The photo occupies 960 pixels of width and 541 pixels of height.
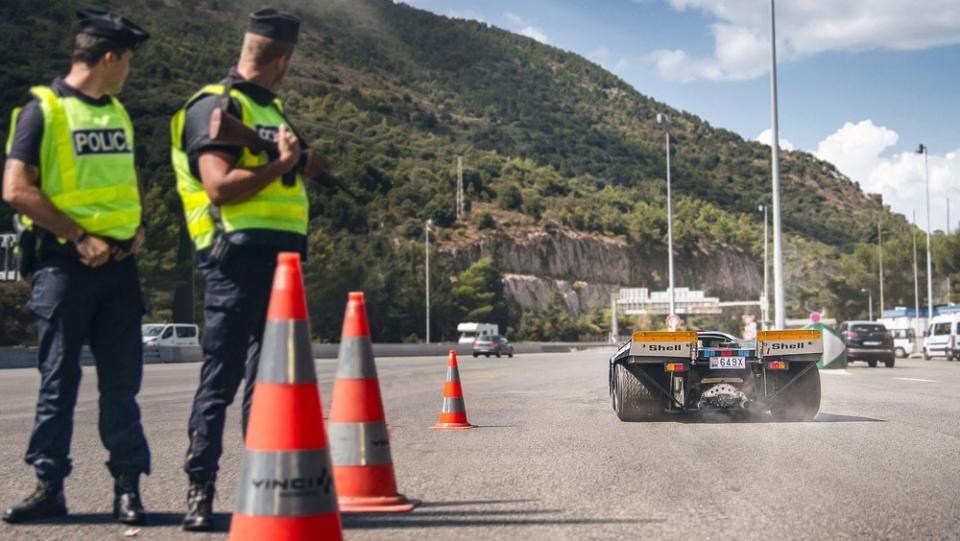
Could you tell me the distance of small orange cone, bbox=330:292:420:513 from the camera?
5.42m

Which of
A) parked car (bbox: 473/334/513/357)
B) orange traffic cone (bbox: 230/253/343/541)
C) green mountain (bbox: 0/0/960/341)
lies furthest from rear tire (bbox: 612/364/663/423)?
parked car (bbox: 473/334/513/357)

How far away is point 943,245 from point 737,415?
92.5 metres

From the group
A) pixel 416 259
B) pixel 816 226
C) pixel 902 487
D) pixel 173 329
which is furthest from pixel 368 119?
pixel 902 487

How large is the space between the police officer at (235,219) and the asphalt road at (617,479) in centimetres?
46

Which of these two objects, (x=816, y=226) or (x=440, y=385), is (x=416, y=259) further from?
(x=816, y=226)

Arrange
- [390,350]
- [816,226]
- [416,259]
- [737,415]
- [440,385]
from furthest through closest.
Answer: [816,226] < [416,259] < [390,350] < [440,385] < [737,415]

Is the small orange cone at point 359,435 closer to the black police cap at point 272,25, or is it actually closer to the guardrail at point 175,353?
the black police cap at point 272,25

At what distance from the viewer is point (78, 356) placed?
5.02 m

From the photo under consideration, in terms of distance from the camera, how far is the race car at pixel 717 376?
11.3 metres

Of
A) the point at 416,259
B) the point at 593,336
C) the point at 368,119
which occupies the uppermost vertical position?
the point at 368,119

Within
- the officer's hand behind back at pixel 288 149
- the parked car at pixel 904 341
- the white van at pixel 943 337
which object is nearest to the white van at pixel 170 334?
the white van at pixel 943 337

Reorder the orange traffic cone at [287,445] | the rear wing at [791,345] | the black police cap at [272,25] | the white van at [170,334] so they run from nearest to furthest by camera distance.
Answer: the orange traffic cone at [287,445] < the black police cap at [272,25] < the rear wing at [791,345] < the white van at [170,334]

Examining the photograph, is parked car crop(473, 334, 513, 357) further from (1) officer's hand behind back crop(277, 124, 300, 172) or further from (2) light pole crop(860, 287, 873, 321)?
(2) light pole crop(860, 287, 873, 321)

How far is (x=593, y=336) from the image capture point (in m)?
113
